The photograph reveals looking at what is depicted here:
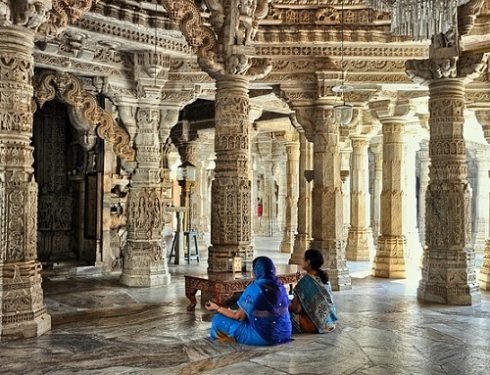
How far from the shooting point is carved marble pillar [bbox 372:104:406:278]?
12547mm

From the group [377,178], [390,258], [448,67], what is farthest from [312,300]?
[377,178]

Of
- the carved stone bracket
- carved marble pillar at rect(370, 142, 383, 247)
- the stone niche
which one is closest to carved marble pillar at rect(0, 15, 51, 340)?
the carved stone bracket

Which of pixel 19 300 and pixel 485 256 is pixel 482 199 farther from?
pixel 19 300

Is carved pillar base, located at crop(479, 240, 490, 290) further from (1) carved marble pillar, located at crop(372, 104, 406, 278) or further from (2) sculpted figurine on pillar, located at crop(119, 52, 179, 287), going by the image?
(2) sculpted figurine on pillar, located at crop(119, 52, 179, 287)

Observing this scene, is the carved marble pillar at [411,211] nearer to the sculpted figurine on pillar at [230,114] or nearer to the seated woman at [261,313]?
the sculpted figurine on pillar at [230,114]

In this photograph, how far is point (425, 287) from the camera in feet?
30.0

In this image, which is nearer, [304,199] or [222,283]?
[222,283]

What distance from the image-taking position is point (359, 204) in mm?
15930

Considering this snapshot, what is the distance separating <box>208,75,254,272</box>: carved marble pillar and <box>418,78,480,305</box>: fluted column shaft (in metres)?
3.07

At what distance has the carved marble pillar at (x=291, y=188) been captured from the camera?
17828 millimetres

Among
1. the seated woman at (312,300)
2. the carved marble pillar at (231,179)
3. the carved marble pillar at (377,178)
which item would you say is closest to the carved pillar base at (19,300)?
the carved marble pillar at (231,179)

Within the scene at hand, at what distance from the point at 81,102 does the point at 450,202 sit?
6499mm

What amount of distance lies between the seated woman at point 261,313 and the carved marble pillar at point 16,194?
2.04m

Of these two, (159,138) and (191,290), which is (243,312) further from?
(159,138)
